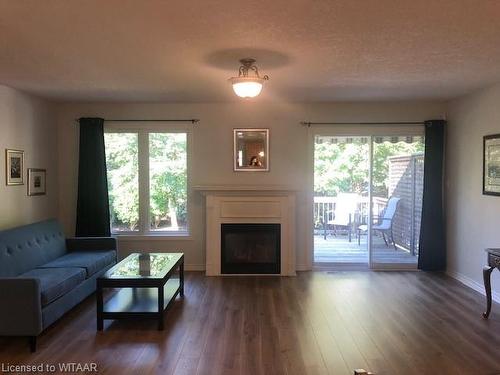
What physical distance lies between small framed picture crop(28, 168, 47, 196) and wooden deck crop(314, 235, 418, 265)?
4.03 meters

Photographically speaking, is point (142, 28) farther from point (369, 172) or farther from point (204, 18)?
point (369, 172)

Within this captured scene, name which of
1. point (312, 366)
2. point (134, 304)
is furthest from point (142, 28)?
point (312, 366)

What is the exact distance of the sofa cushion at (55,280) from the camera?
3.25 metres

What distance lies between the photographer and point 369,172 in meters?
5.59

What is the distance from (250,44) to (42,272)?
2949 millimetres

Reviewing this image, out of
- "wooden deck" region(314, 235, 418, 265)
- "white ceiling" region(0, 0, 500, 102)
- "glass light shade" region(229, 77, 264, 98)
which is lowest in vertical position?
"wooden deck" region(314, 235, 418, 265)

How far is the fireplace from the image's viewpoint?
5352mm

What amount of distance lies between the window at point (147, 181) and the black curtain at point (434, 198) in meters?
3.46

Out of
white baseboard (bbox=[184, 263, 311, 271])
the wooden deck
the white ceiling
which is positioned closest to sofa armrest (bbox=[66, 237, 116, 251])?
white baseboard (bbox=[184, 263, 311, 271])

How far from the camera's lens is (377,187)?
5.61m

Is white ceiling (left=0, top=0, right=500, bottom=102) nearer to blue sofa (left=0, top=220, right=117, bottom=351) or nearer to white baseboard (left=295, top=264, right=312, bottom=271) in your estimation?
blue sofa (left=0, top=220, right=117, bottom=351)

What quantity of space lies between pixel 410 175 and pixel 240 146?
8.37 feet

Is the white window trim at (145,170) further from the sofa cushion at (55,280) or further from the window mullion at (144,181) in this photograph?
the sofa cushion at (55,280)

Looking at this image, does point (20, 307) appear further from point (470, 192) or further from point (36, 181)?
point (470, 192)
